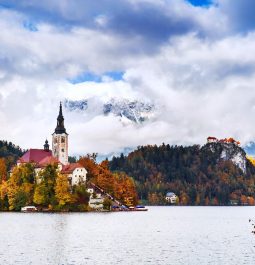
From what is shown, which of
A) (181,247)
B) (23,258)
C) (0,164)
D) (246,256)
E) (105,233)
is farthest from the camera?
(0,164)

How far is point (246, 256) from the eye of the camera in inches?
2648

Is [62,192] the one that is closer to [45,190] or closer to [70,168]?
[45,190]

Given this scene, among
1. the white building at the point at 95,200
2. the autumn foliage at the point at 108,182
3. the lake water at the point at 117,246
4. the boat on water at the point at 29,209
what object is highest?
the autumn foliage at the point at 108,182

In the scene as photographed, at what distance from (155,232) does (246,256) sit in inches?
1411

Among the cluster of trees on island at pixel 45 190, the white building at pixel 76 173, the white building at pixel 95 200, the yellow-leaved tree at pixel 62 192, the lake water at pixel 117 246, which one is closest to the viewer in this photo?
the lake water at pixel 117 246

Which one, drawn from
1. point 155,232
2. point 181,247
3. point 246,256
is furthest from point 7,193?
point 246,256

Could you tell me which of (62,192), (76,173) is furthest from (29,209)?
(76,173)

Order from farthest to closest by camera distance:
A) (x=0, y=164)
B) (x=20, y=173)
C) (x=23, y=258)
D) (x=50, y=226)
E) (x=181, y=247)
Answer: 1. (x=0, y=164)
2. (x=20, y=173)
3. (x=50, y=226)
4. (x=181, y=247)
5. (x=23, y=258)

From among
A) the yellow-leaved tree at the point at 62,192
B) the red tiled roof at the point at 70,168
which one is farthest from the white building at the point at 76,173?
the yellow-leaved tree at the point at 62,192

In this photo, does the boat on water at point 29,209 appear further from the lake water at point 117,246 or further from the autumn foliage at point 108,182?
the lake water at point 117,246

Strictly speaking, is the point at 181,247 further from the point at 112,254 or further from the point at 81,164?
the point at 81,164

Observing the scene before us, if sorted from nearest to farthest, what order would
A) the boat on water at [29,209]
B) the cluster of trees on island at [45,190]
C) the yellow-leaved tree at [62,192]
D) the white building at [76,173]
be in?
the yellow-leaved tree at [62,192]
the cluster of trees on island at [45,190]
the boat on water at [29,209]
the white building at [76,173]

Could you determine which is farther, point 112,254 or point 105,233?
point 105,233

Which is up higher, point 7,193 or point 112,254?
point 7,193
